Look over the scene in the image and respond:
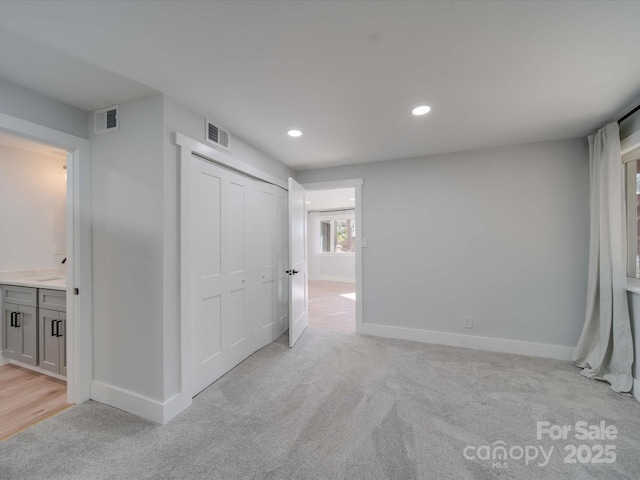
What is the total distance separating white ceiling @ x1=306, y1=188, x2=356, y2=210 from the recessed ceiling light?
3.24m

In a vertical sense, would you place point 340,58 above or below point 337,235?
above

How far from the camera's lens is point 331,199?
703 centimetres

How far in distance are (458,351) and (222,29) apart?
3604mm

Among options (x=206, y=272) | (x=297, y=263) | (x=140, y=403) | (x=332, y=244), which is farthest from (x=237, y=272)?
(x=332, y=244)

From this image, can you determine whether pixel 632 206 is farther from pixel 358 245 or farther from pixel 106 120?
pixel 106 120

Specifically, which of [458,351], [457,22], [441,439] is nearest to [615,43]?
[457,22]

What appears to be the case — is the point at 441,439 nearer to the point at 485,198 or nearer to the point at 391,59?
the point at 391,59

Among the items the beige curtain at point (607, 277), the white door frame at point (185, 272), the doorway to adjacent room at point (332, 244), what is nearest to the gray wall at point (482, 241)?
the beige curtain at point (607, 277)

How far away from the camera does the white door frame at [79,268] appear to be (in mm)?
2041

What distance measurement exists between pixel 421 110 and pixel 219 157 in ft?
5.87

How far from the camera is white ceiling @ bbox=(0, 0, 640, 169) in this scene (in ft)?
4.04

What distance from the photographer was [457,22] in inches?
50.6

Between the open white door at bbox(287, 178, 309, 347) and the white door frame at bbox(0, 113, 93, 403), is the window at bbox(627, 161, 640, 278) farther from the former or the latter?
the white door frame at bbox(0, 113, 93, 403)

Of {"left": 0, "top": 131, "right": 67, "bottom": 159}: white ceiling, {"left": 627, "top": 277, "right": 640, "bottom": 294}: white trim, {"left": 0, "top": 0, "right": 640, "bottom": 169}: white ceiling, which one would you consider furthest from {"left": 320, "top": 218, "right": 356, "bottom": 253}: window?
{"left": 0, "top": 131, "right": 67, "bottom": 159}: white ceiling
